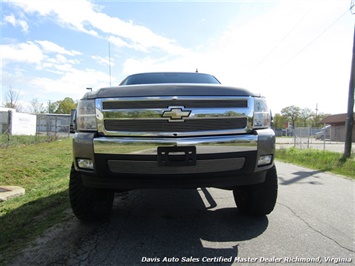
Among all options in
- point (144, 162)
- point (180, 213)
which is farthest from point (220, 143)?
point (180, 213)

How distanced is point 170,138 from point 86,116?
851mm

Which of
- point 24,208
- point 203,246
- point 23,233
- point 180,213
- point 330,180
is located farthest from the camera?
point 330,180

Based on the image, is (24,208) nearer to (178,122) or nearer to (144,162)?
(144,162)

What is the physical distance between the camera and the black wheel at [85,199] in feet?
9.73

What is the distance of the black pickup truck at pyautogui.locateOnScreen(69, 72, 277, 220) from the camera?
2451 millimetres

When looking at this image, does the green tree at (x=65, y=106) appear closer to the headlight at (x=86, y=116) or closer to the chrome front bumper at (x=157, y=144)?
the headlight at (x=86, y=116)

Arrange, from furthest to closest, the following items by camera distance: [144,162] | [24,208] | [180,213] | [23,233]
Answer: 1. [24,208]
2. [180,213]
3. [23,233]
4. [144,162]

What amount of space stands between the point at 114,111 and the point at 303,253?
2155mm

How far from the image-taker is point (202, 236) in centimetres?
285

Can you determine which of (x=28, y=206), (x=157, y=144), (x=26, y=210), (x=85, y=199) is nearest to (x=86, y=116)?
(x=157, y=144)

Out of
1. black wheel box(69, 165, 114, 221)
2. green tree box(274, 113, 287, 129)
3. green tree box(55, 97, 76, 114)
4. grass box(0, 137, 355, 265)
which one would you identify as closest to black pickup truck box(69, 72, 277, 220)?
grass box(0, 137, 355, 265)

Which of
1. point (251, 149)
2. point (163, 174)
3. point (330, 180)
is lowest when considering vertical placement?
point (330, 180)

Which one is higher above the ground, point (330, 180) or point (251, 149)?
point (251, 149)

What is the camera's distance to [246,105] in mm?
2678
